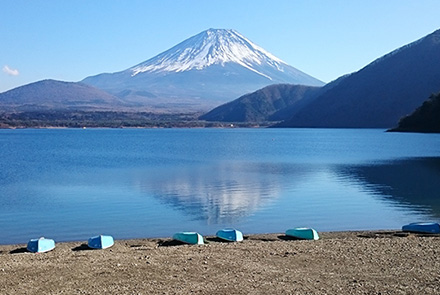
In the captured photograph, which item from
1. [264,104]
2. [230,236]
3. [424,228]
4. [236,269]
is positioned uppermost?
[264,104]

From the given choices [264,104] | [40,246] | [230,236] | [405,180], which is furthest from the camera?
[264,104]

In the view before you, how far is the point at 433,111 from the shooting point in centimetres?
8475

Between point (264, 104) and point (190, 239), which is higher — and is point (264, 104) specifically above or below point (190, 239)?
above

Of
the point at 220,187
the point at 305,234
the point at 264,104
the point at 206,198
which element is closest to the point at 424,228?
the point at 305,234

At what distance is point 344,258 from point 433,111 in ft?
260

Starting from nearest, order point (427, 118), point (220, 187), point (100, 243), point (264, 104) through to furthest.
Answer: point (100, 243) → point (220, 187) → point (427, 118) → point (264, 104)

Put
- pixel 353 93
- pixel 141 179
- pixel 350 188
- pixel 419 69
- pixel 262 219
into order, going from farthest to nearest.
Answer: pixel 353 93, pixel 419 69, pixel 141 179, pixel 350 188, pixel 262 219

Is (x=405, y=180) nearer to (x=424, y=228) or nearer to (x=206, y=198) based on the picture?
(x=206, y=198)

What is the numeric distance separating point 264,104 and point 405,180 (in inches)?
6458

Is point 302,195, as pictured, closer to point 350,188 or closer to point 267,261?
point 350,188

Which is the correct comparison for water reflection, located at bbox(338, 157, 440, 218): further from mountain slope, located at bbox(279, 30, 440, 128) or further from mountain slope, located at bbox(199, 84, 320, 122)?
mountain slope, located at bbox(199, 84, 320, 122)

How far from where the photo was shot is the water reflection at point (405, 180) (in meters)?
21.2

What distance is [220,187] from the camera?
2597 cm

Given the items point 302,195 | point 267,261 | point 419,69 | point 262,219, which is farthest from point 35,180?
point 419,69
